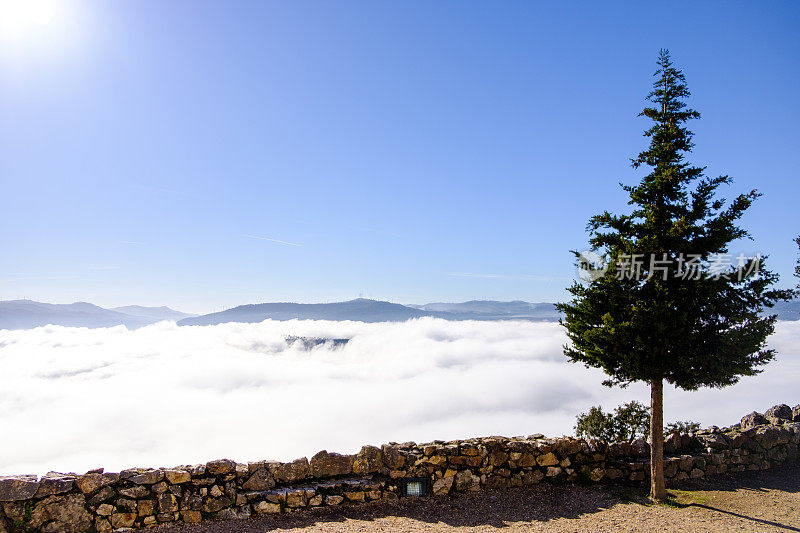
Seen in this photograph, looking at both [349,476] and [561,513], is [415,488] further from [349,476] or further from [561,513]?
[561,513]

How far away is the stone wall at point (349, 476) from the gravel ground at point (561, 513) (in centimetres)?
39

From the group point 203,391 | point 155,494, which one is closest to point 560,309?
point 155,494

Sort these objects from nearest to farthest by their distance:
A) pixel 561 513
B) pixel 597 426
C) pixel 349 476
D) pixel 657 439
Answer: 1. pixel 561 513
2. pixel 349 476
3. pixel 657 439
4. pixel 597 426

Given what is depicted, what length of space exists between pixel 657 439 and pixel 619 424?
8.16 ft

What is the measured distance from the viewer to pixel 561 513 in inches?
428

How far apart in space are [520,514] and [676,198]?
9.64m

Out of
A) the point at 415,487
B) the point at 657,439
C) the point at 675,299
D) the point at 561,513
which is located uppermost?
the point at 675,299

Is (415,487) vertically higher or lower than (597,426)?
lower

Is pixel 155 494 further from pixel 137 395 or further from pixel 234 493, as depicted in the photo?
pixel 137 395

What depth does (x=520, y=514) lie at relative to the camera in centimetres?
1076

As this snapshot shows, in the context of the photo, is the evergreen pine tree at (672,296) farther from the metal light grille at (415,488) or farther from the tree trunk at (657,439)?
the metal light grille at (415,488)

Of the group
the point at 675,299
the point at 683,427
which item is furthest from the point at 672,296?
the point at 683,427

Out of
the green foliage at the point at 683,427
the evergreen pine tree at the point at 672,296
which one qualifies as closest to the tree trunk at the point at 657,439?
the evergreen pine tree at the point at 672,296

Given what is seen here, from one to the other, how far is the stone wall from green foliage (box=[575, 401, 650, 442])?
90cm
